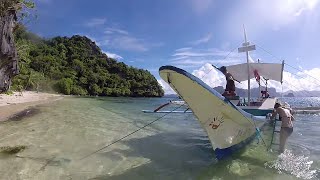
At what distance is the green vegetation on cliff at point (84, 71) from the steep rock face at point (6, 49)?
48.1m

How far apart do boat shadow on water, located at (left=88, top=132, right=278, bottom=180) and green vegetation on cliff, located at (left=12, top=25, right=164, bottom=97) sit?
54.0m

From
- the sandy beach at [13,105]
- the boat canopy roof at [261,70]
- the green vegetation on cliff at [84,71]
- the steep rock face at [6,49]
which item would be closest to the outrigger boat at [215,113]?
the boat canopy roof at [261,70]

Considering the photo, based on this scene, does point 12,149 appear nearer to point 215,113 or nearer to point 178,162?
point 178,162

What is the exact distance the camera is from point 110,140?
11398 millimetres

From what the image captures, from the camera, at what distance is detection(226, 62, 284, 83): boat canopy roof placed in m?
17.3

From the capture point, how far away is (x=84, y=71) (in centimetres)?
8931

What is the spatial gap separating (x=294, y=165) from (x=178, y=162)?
11.7 ft

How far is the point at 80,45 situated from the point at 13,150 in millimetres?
104869

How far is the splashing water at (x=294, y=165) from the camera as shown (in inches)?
304

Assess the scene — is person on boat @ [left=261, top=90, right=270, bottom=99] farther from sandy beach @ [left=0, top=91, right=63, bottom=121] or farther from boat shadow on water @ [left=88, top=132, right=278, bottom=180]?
sandy beach @ [left=0, top=91, right=63, bottom=121]

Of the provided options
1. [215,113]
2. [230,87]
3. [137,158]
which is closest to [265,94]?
[230,87]

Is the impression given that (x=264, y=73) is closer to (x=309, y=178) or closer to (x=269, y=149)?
(x=269, y=149)

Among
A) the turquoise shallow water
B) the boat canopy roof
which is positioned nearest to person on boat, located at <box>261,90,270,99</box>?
the boat canopy roof

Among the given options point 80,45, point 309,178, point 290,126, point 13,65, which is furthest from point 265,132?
point 80,45
